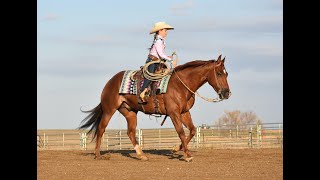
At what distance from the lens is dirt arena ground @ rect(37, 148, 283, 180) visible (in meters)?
11.8

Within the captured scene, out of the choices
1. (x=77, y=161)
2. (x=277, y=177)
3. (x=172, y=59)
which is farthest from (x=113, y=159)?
(x=277, y=177)

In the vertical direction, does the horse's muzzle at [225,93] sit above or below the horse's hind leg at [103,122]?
above

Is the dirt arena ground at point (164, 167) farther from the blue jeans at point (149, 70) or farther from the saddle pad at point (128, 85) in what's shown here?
the blue jeans at point (149, 70)

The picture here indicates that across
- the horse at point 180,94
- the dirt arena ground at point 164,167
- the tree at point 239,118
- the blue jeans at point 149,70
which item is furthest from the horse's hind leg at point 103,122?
the tree at point 239,118

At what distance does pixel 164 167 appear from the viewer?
1332cm

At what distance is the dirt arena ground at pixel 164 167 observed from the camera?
38.7 feet

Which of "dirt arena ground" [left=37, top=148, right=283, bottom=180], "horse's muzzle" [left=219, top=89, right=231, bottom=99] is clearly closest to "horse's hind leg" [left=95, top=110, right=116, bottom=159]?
"dirt arena ground" [left=37, top=148, right=283, bottom=180]

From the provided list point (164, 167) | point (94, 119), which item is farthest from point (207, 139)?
point (164, 167)

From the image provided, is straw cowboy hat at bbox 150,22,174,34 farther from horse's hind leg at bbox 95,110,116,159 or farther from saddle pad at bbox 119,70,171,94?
horse's hind leg at bbox 95,110,116,159
